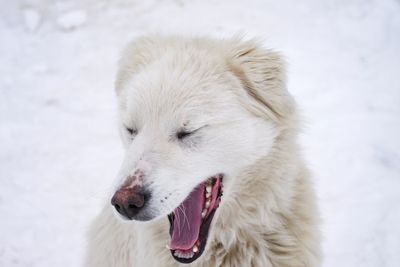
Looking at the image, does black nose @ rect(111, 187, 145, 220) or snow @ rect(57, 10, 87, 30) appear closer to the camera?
black nose @ rect(111, 187, 145, 220)

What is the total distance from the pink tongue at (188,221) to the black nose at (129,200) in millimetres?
419

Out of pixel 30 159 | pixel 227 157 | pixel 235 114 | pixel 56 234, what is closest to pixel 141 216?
pixel 227 157

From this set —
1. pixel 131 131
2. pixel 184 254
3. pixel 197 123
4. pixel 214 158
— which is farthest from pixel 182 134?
pixel 184 254

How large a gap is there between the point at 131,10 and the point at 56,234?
3848 mm

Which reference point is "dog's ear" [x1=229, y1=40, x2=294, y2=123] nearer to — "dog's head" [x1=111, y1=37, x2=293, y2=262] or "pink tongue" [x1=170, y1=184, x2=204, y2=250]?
"dog's head" [x1=111, y1=37, x2=293, y2=262]

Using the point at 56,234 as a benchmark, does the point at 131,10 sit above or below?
above

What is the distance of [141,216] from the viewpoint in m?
2.67

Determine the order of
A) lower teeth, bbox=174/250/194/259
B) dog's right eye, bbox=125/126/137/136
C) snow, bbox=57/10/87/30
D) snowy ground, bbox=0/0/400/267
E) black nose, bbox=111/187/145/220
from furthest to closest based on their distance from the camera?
snow, bbox=57/10/87/30
snowy ground, bbox=0/0/400/267
dog's right eye, bbox=125/126/137/136
lower teeth, bbox=174/250/194/259
black nose, bbox=111/187/145/220

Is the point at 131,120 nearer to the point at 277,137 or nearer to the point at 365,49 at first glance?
the point at 277,137

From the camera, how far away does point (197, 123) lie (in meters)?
2.86

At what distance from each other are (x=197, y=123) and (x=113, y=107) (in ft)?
11.8

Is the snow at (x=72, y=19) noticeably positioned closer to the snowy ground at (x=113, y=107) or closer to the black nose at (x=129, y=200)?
the snowy ground at (x=113, y=107)

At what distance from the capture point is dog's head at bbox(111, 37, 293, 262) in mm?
2787

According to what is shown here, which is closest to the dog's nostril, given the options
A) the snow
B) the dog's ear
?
→ the dog's ear
